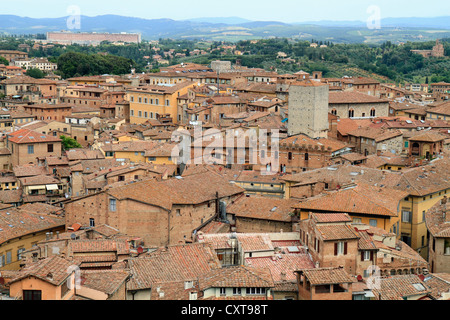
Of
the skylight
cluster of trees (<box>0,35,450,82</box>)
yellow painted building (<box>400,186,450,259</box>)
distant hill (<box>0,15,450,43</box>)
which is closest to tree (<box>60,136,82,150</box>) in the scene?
Answer: distant hill (<box>0,15,450,43</box>)

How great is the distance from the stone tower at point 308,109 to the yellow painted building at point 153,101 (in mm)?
12750

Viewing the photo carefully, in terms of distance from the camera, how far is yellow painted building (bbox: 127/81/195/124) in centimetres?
4212

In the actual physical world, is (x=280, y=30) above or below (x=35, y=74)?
above

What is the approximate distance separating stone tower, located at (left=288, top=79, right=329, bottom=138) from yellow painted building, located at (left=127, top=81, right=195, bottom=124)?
1275 centimetres

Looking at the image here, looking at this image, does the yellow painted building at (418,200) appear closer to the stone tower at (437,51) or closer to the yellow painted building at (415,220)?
the yellow painted building at (415,220)

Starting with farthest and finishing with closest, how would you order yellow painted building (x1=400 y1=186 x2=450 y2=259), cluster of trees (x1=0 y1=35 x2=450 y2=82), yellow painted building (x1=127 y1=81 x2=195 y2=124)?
cluster of trees (x1=0 y1=35 x2=450 y2=82)
yellow painted building (x1=127 y1=81 x2=195 y2=124)
yellow painted building (x1=400 y1=186 x2=450 y2=259)

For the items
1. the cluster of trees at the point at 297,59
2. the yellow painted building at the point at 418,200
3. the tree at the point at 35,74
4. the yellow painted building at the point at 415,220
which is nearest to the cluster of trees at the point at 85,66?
the cluster of trees at the point at 297,59

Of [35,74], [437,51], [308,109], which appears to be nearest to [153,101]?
[308,109]

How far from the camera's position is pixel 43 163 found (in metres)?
29.4

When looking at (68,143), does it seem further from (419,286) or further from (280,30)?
(280,30)

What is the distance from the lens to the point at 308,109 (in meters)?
30.2

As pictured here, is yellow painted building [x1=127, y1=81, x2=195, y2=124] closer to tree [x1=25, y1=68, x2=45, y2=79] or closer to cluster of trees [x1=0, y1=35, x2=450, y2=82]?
tree [x1=25, y1=68, x2=45, y2=79]

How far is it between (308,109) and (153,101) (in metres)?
15.1
